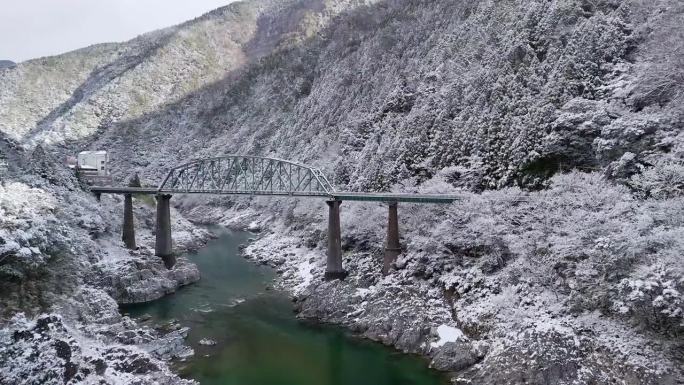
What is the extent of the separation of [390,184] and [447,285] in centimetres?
1764

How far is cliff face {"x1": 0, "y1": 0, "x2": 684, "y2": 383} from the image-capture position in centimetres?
2077

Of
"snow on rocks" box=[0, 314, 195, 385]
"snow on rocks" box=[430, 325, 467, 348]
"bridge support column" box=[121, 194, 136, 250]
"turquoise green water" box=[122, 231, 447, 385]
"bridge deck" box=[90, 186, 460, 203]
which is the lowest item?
"turquoise green water" box=[122, 231, 447, 385]

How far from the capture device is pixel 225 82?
134 metres

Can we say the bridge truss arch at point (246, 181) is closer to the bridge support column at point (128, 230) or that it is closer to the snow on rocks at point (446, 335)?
the bridge support column at point (128, 230)

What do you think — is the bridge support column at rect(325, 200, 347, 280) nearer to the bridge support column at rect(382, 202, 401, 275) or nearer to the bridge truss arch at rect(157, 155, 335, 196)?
the bridge truss arch at rect(157, 155, 335, 196)

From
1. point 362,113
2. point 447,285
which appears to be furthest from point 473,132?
point 362,113

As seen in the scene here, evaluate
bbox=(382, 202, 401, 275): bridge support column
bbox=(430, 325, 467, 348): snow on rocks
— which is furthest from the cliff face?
bbox=(382, 202, 401, 275): bridge support column

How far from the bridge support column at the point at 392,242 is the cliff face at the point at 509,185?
5.14ft

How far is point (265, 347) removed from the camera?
27875 millimetres

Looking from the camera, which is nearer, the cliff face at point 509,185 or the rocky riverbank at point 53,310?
the rocky riverbank at point 53,310

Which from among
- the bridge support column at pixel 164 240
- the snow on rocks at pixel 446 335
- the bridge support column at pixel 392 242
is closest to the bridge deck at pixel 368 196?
the bridge support column at pixel 392 242

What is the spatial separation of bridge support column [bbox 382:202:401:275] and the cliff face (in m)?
1.57

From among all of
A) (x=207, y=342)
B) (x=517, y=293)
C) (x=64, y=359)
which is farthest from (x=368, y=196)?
(x=64, y=359)

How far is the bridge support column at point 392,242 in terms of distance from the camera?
3606cm
